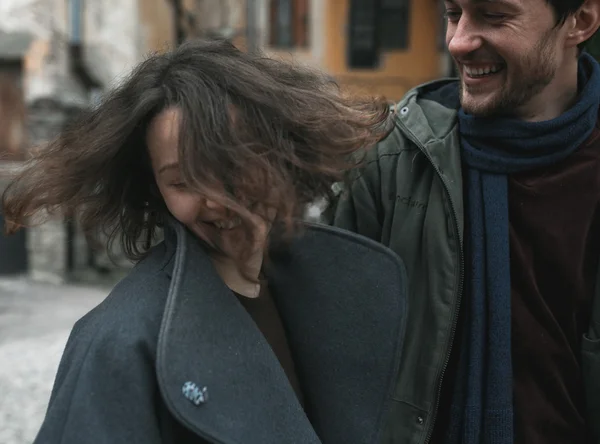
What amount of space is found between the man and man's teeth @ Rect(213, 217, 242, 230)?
0.54 metres

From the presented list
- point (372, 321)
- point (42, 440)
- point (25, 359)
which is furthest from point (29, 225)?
point (25, 359)

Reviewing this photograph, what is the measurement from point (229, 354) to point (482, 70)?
978 millimetres

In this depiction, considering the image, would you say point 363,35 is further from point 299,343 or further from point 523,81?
point 299,343

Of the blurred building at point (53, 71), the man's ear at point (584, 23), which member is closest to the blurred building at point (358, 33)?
the blurred building at point (53, 71)

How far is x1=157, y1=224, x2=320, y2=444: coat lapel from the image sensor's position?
1.38 metres

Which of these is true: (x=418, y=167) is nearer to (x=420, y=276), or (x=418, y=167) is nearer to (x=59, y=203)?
(x=420, y=276)

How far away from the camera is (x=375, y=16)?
14.4 meters

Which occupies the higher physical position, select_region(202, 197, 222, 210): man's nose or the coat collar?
select_region(202, 197, 222, 210): man's nose

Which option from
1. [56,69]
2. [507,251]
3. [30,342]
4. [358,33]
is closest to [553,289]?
[507,251]

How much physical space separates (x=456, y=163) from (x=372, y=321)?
1.64 feet

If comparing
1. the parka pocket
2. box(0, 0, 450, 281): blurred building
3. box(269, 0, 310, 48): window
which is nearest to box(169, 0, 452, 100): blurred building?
box(269, 0, 310, 48): window

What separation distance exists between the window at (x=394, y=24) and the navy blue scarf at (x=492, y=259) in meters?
12.9

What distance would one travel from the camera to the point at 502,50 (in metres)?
1.89

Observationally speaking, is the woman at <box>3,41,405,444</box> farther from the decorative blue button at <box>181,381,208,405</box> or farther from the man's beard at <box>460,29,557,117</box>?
the man's beard at <box>460,29,557,117</box>
